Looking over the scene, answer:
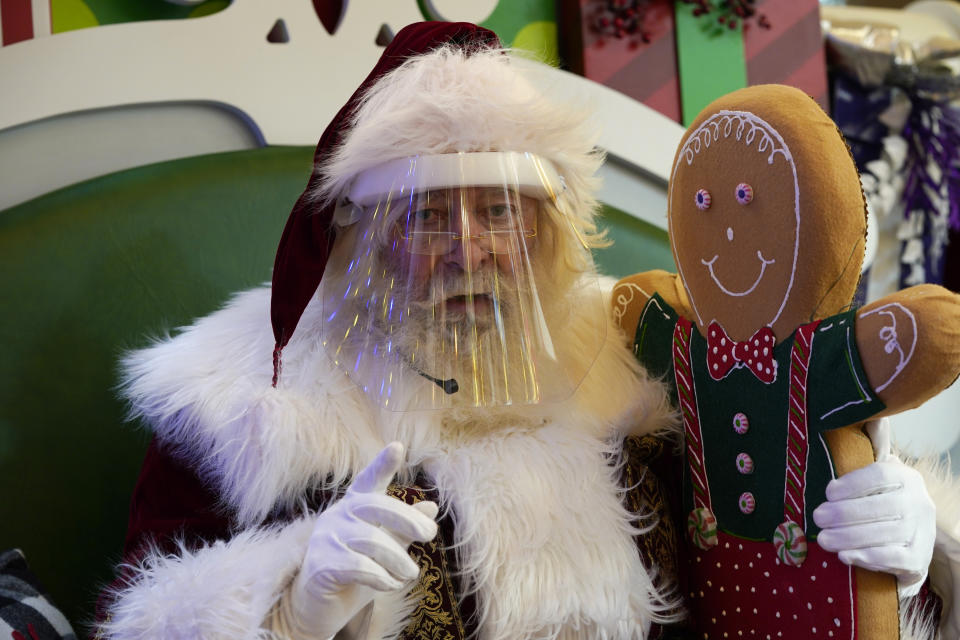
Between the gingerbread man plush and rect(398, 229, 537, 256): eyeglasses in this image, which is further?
rect(398, 229, 537, 256): eyeglasses

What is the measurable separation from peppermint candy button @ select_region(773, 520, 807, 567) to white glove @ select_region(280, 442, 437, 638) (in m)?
0.37

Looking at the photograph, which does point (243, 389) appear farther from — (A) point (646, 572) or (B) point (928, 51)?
(B) point (928, 51)

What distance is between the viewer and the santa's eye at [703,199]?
0.96m

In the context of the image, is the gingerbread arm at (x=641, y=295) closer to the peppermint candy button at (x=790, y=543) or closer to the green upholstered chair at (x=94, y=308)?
the peppermint candy button at (x=790, y=543)

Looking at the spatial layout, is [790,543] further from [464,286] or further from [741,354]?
[464,286]

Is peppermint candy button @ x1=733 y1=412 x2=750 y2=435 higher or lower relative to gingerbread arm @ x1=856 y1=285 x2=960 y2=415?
lower

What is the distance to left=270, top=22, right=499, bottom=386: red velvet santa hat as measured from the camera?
3.30 feet

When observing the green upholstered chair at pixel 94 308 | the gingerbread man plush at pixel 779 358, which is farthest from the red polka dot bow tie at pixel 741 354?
the green upholstered chair at pixel 94 308

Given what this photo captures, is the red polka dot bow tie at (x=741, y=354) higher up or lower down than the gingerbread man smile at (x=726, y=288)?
lower down

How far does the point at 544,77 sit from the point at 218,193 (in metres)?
0.58

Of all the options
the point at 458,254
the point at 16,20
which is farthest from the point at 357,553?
the point at 16,20

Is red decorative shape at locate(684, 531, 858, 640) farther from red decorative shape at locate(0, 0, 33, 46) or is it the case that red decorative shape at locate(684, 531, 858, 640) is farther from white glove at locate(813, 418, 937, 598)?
red decorative shape at locate(0, 0, 33, 46)

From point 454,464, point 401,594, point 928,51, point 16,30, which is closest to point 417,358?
point 454,464

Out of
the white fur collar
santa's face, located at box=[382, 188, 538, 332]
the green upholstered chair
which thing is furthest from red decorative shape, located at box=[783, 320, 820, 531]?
the green upholstered chair
